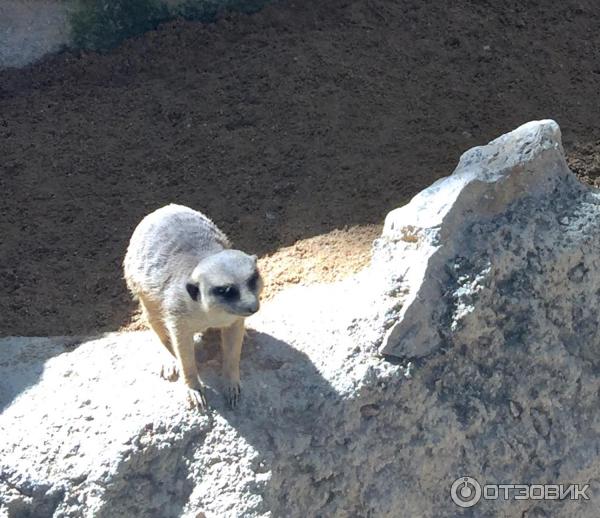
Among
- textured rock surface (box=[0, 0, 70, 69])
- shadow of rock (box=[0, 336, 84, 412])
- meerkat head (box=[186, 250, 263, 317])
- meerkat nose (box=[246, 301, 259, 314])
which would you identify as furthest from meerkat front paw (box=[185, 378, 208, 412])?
textured rock surface (box=[0, 0, 70, 69])

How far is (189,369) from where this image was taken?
114 inches

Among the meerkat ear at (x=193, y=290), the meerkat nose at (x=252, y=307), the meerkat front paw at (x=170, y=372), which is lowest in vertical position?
the meerkat front paw at (x=170, y=372)

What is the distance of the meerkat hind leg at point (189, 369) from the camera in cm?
291

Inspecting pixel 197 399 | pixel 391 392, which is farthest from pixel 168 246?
pixel 391 392

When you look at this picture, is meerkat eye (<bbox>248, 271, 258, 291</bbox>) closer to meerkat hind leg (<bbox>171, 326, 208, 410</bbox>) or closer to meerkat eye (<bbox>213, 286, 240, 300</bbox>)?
meerkat eye (<bbox>213, 286, 240, 300</bbox>)

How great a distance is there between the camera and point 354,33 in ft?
16.6

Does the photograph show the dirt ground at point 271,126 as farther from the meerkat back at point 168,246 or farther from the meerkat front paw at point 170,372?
the meerkat front paw at point 170,372

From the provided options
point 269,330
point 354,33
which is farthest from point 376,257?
point 354,33

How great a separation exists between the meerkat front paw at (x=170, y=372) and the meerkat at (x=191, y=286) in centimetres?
3

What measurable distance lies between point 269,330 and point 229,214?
1.09 meters

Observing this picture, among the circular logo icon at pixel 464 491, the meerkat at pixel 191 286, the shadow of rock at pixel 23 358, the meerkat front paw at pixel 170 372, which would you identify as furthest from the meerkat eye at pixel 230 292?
the circular logo icon at pixel 464 491

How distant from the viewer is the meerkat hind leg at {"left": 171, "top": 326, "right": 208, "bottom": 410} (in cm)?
291

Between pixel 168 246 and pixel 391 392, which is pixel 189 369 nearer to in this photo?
pixel 168 246

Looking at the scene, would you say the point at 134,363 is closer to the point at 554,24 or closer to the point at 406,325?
the point at 406,325
